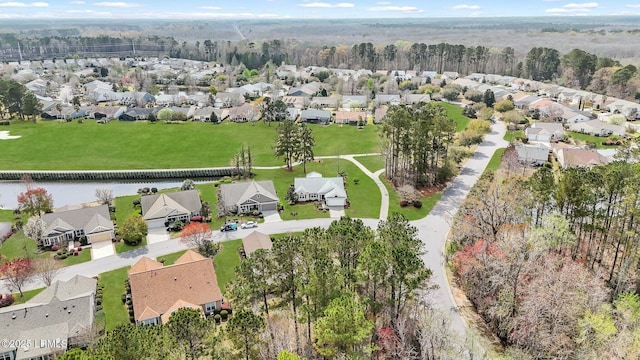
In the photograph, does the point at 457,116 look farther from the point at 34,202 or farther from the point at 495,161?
the point at 34,202

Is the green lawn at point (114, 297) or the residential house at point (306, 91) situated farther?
the residential house at point (306, 91)

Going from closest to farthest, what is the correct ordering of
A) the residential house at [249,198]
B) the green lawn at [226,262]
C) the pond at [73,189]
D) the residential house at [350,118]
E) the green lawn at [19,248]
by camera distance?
1. the green lawn at [226,262]
2. the green lawn at [19,248]
3. the residential house at [249,198]
4. the pond at [73,189]
5. the residential house at [350,118]

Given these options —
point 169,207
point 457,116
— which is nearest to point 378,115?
point 457,116

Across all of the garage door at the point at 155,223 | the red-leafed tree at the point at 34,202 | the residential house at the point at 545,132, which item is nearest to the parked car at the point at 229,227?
the garage door at the point at 155,223

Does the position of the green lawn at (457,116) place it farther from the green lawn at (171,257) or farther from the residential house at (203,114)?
the green lawn at (171,257)

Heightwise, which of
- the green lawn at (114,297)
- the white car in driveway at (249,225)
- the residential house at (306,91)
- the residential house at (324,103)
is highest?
the residential house at (306,91)
